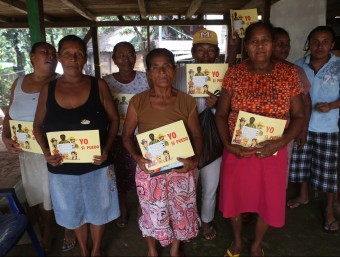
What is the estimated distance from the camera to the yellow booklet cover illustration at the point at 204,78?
2.28 meters

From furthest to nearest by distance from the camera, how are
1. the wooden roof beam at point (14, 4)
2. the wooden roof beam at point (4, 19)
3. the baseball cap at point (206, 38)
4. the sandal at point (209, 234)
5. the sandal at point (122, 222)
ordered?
the wooden roof beam at point (4, 19) → the wooden roof beam at point (14, 4) → the sandal at point (122, 222) → the sandal at point (209, 234) → the baseball cap at point (206, 38)

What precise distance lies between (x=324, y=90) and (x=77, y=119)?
232cm

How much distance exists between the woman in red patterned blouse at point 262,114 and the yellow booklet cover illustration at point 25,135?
1.51 meters

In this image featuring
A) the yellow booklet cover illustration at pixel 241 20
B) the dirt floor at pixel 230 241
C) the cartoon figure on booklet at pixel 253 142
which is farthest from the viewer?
the dirt floor at pixel 230 241

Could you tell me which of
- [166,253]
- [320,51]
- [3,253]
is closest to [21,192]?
[3,253]

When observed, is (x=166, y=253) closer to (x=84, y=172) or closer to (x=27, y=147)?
(x=84, y=172)

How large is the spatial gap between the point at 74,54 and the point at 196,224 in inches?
63.0

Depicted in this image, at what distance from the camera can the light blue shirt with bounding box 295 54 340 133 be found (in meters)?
2.71

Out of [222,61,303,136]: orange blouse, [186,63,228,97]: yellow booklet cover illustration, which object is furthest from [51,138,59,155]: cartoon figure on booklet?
[222,61,303,136]: orange blouse

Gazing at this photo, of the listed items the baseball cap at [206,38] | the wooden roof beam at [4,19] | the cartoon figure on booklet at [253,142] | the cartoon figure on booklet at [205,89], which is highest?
the wooden roof beam at [4,19]

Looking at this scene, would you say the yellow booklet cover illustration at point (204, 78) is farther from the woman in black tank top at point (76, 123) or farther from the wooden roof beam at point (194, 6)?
the wooden roof beam at point (194, 6)

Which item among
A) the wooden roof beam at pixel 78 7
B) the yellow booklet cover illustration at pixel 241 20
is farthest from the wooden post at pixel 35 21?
the yellow booklet cover illustration at pixel 241 20

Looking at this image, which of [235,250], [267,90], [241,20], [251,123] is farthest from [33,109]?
[235,250]

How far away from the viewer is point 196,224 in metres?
2.25
